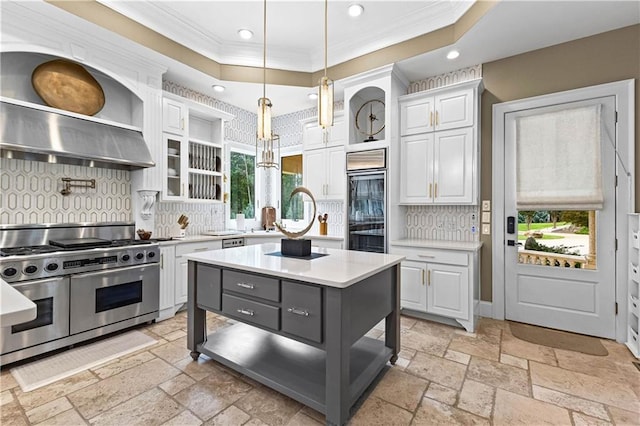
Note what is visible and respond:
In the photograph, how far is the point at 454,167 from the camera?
3.55 meters

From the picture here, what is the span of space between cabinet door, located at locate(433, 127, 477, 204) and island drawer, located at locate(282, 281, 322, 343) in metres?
2.43

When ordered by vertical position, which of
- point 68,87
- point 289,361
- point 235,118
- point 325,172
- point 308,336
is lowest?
point 289,361

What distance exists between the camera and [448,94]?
11.7 feet

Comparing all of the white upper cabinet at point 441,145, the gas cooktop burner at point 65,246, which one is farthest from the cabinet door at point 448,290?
the gas cooktop burner at point 65,246

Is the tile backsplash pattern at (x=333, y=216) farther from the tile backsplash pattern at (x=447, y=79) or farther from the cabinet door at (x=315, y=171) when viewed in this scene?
the tile backsplash pattern at (x=447, y=79)

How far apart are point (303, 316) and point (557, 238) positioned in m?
3.09

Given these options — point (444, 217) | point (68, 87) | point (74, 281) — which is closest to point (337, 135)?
point (444, 217)

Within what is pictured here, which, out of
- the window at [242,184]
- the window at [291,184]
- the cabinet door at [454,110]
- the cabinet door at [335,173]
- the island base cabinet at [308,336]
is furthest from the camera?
the window at [291,184]

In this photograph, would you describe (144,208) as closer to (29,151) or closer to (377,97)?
(29,151)

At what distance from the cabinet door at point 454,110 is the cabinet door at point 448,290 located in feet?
5.46

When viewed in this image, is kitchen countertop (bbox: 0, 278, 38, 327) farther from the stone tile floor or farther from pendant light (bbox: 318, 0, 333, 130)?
pendant light (bbox: 318, 0, 333, 130)

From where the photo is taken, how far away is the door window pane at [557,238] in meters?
3.12

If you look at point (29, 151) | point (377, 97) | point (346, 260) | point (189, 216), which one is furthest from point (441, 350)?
point (29, 151)

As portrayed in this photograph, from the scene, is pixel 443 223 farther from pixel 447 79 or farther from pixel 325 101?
pixel 325 101
